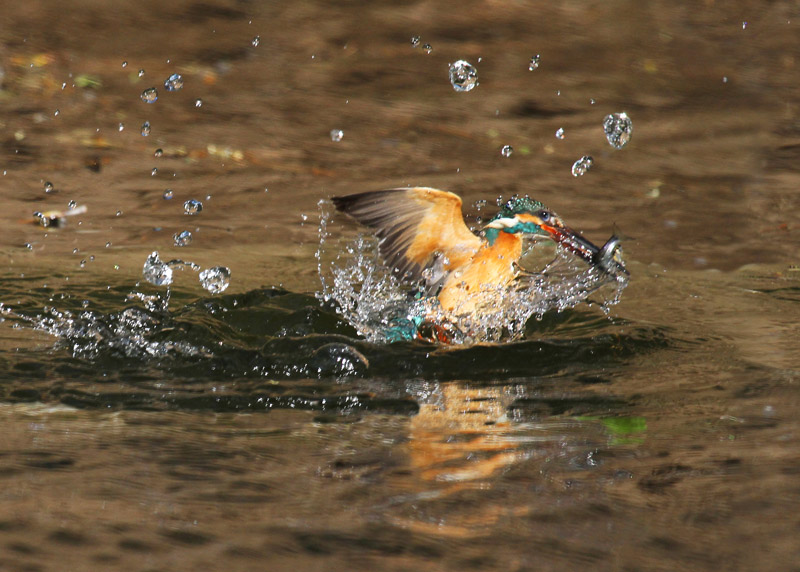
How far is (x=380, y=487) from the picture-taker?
2.68 meters

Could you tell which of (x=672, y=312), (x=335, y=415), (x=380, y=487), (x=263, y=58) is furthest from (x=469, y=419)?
(x=263, y=58)

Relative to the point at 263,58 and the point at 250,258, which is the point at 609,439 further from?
the point at 263,58

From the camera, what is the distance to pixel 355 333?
4.39 m

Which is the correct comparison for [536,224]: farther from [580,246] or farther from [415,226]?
[415,226]

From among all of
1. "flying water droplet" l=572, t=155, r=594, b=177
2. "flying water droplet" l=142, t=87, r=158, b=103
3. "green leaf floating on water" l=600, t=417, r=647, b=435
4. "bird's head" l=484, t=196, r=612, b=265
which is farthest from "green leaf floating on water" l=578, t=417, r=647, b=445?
"flying water droplet" l=142, t=87, r=158, b=103

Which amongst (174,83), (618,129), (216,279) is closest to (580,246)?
(216,279)

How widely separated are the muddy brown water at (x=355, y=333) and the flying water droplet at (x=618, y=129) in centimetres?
14

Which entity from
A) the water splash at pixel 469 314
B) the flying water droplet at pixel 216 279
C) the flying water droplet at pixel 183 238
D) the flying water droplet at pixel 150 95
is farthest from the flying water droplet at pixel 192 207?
the water splash at pixel 469 314

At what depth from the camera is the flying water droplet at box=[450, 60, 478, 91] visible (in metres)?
6.26

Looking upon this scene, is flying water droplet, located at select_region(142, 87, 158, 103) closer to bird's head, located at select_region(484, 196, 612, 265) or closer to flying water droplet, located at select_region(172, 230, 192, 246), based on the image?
flying water droplet, located at select_region(172, 230, 192, 246)

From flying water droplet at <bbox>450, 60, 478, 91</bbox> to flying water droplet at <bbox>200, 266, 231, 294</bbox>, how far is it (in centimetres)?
191

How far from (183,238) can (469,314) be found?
1.96m

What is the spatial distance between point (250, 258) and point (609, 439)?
291 cm

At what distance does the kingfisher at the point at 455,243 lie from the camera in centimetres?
427
